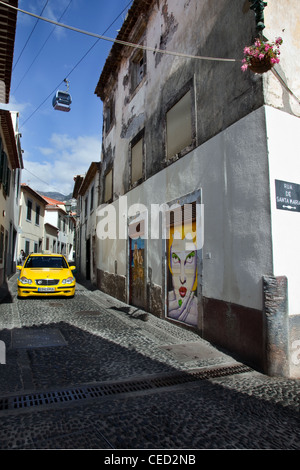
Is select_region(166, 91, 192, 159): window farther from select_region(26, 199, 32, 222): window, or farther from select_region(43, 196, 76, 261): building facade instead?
select_region(43, 196, 76, 261): building facade

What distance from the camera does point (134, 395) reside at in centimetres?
357

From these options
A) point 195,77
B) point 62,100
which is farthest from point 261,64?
point 62,100

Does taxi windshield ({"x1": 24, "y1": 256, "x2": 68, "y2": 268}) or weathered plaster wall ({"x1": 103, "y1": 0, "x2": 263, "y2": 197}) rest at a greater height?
weathered plaster wall ({"x1": 103, "y1": 0, "x2": 263, "y2": 197})

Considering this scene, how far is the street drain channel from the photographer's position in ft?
11.0

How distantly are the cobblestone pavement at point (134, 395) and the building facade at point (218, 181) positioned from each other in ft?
2.44

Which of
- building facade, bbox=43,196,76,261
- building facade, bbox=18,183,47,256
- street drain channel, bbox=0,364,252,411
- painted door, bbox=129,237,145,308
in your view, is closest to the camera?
street drain channel, bbox=0,364,252,411

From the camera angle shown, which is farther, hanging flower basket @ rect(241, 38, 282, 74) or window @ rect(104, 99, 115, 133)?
window @ rect(104, 99, 115, 133)

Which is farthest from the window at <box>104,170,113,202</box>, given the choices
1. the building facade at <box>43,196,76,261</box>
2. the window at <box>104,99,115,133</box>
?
the building facade at <box>43,196,76,261</box>

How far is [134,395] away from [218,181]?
12.3 ft

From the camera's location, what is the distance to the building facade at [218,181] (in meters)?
4.52

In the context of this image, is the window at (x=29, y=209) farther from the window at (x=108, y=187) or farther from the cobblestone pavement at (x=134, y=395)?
the cobblestone pavement at (x=134, y=395)

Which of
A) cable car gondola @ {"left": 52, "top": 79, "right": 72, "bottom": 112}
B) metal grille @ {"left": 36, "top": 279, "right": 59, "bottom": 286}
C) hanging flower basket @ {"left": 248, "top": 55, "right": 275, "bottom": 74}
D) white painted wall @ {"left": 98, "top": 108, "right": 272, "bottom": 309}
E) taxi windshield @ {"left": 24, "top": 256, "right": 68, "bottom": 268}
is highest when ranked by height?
cable car gondola @ {"left": 52, "top": 79, "right": 72, "bottom": 112}
